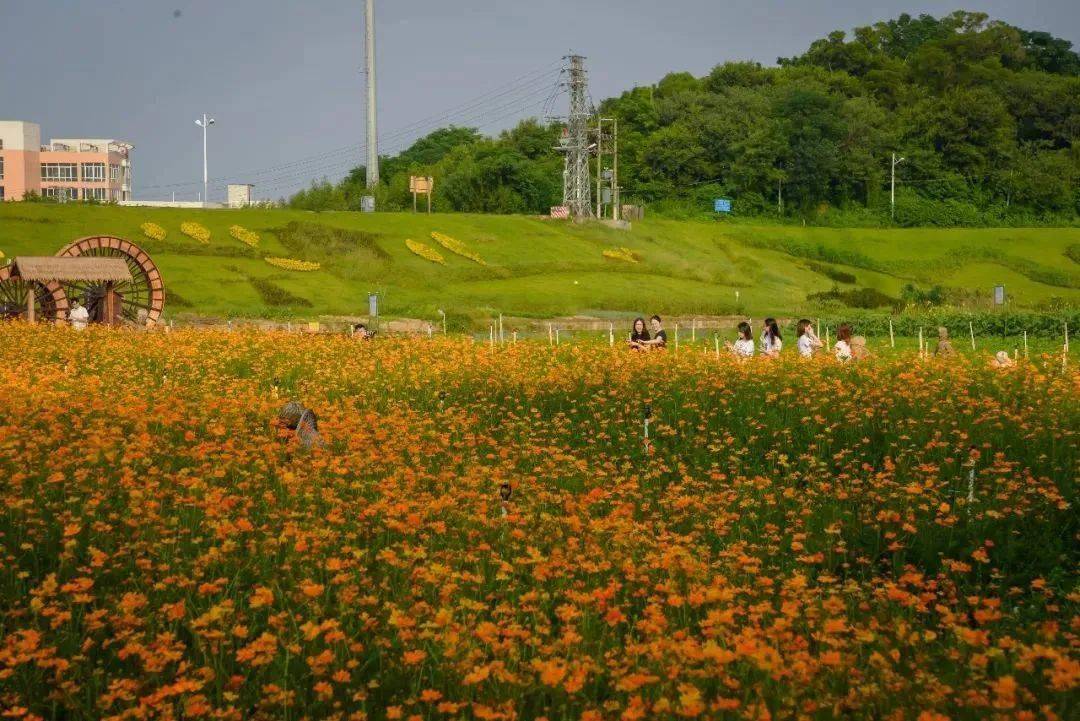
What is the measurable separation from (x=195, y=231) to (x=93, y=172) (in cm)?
11601

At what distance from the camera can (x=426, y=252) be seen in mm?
59469

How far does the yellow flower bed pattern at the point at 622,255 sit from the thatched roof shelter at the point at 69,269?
1291 inches

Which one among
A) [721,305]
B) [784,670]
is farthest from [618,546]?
[721,305]

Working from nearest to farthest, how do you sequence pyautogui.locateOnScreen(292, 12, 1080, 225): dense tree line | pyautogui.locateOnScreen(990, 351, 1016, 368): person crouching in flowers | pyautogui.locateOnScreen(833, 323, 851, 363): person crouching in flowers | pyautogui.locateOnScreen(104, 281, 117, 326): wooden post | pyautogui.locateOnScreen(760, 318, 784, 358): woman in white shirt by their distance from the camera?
pyautogui.locateOnScreen(990, 351, 1016, 368): person crouching in flowers, pyautogui.locateOnScreen(833, 323, 851, 363): person crouching in flowers, pyautogui.locateOnScreen(760, 318, 784, 358): woman in white shirt, pyautogui.locateOnScreen(104, 281, 117, 326): wooden post, pyautogui.locateOnScreen(292, 12, 1080, 225): dense tree line

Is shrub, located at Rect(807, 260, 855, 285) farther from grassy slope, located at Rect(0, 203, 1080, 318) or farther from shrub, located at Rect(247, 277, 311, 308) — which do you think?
shrub, located at Rect(247, 277, 311, 308)

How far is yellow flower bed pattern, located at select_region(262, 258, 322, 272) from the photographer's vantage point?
5419 cm

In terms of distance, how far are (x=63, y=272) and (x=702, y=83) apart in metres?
90.6

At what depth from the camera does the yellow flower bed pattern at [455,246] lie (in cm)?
6000

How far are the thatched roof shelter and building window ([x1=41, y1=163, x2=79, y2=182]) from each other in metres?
136

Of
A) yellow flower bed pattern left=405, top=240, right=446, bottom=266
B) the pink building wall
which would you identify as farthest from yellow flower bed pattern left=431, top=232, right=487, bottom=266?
the pink building wall

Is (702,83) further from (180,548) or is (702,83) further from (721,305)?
(180,548)

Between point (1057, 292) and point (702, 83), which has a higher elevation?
point (702, 83)

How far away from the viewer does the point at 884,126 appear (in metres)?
101

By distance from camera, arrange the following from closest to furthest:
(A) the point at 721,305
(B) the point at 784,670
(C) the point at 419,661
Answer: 1. (B) the point at 784,670
2. (C) the point at 419,661
3. (A) the point at 721,305
